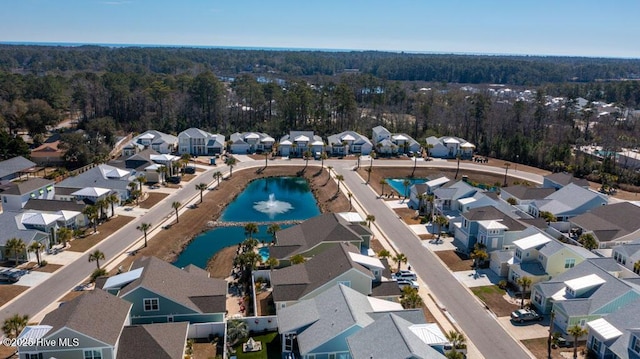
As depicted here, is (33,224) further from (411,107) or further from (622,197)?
(411,107)

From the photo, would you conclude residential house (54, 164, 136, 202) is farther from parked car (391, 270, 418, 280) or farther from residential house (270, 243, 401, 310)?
parked car (391, 270, 418, 280)

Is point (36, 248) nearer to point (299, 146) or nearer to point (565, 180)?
point (299, 146)

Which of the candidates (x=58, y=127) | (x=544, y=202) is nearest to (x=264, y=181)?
(x=544, y=202)

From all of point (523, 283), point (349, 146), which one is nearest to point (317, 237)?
point (523, 283)

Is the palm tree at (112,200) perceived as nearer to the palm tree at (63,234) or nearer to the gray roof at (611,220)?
the palm tree at (63,234)

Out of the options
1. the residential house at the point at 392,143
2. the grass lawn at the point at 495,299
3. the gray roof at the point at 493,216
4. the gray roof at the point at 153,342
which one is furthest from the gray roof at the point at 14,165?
the grass lawn at the point at 495,299

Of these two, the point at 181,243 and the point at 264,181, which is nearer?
the point at 181,243
